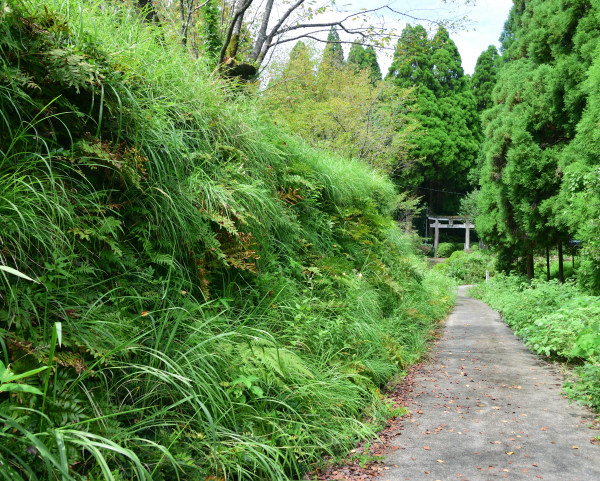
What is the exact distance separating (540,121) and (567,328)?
21.4ft

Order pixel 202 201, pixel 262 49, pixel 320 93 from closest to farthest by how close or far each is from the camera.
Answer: pixel 202 201
pixel 262 49
pixel 320 93

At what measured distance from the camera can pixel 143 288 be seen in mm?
2609

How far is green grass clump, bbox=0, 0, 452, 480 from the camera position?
5.98ft

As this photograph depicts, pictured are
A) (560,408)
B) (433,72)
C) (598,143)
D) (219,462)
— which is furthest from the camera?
(433,72)

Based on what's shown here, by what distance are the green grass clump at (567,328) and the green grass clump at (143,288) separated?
1.94m

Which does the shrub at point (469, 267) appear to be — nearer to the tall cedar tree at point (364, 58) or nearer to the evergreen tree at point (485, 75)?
the tall cedar tree at point (364, 58)

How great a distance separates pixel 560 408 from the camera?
392 cm

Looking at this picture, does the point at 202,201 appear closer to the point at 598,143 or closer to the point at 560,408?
the point at 560,408

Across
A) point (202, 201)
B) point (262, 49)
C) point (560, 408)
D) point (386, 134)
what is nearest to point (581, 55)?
point (386, 134)

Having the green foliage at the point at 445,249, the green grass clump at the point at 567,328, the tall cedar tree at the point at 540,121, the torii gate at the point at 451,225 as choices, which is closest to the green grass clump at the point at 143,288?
the green grass clump at the point at 567,328

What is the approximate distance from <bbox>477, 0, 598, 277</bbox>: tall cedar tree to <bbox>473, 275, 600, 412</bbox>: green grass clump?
157 cm

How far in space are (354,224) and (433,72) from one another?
28.3m

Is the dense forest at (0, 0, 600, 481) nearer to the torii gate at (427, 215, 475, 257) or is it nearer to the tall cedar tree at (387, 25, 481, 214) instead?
the tall cedar tree at (387, 25, 481, 214)

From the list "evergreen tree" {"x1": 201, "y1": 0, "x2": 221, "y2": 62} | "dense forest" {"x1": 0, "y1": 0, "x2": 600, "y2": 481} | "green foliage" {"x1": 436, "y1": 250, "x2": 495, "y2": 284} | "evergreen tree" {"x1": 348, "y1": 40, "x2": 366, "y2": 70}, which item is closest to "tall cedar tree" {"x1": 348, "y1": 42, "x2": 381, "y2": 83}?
"evergreen tree" {"x1": 348, "y1": 40, "x2": 366, "y2": 70}
